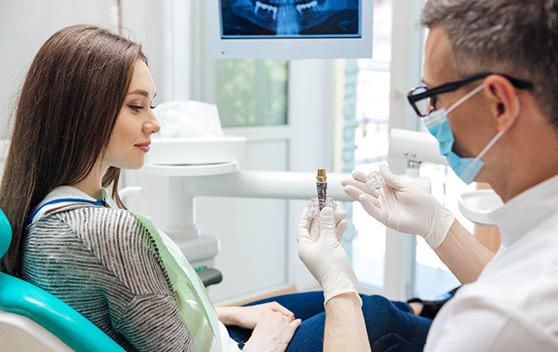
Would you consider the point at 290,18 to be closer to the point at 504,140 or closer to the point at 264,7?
the point at 264,7

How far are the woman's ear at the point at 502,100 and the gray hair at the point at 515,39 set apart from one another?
15mm

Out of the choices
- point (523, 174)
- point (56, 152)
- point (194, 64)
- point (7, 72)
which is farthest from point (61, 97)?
point (194, 64)

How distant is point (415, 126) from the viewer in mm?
3004

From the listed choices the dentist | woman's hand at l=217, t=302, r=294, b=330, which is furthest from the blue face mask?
woman's hand at l=217, t=302, r=294, b=330

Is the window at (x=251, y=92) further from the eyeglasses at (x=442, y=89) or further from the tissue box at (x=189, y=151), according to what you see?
the eyeglasses at (x=442, y=89)

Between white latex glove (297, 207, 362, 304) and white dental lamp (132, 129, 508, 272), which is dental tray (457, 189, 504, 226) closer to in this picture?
white dental lamp (132, 129, 508, 272)

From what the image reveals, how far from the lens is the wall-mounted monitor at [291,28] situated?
6.47ft

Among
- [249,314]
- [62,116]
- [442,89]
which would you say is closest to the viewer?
[442,89]

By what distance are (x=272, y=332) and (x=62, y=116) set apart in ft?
2.20

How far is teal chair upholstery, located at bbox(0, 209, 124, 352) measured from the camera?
3.58ft

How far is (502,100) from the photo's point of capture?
2.94ft

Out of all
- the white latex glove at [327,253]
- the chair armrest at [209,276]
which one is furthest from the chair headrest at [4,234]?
the chair armrest at [209,276]

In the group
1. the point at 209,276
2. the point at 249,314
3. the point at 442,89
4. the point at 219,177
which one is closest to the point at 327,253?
the point at 249,314

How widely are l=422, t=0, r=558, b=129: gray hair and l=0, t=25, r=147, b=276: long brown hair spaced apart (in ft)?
2.26
